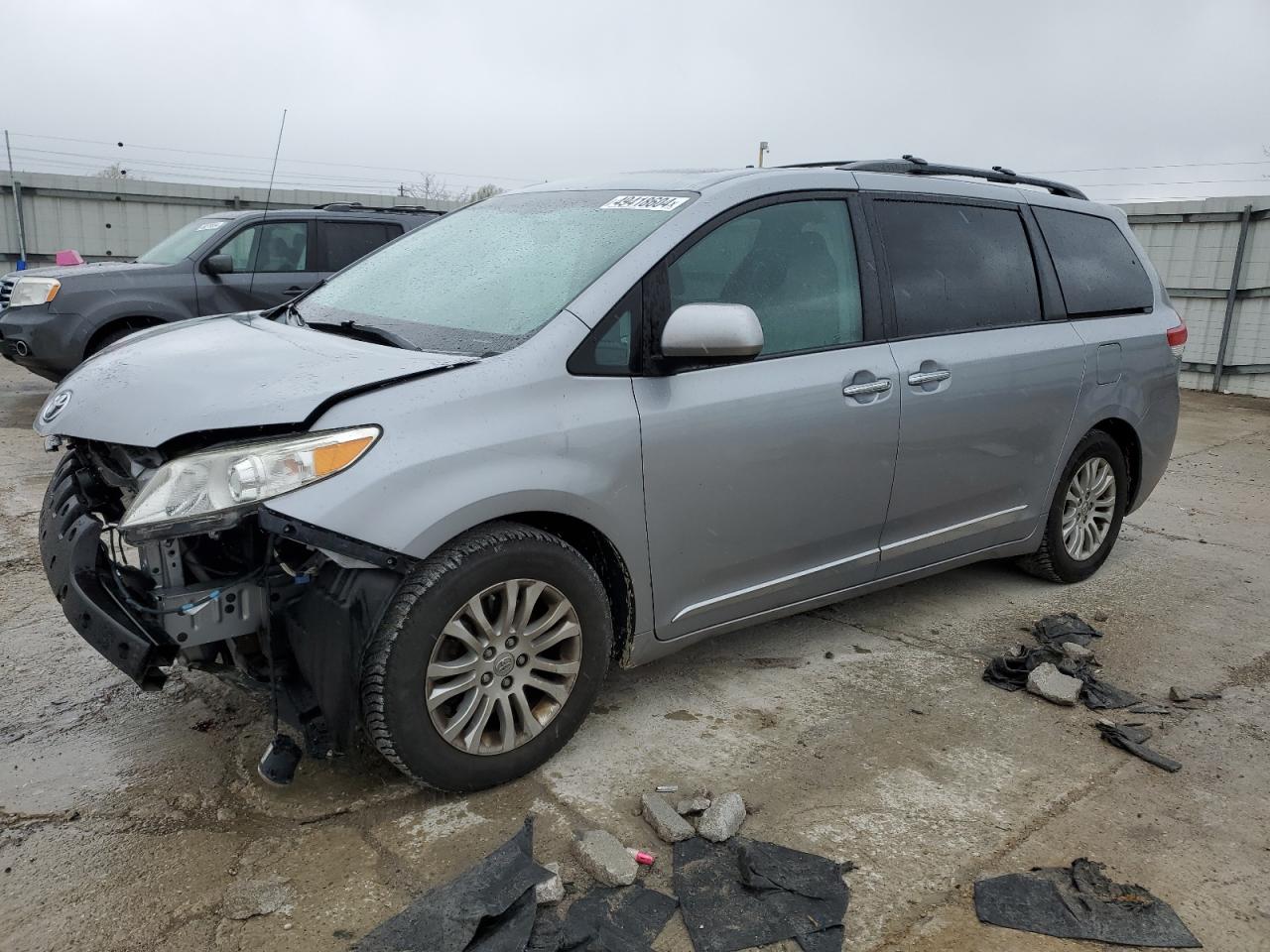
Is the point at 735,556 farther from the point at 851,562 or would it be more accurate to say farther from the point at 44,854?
the point at 44,854

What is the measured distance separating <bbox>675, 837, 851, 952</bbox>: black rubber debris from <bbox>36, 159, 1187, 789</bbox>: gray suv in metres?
0.64

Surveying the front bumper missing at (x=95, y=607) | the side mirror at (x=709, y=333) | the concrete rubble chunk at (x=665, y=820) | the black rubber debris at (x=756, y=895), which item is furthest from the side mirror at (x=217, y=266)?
the black rubber debris at (x=756, y=895)

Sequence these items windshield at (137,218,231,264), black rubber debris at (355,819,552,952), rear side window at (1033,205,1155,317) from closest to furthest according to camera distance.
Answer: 1. black rubber debris at (355,819,552,952)
2. rear side window at (1033,205,1155,317)
3. windshield at (137,218,231,264)

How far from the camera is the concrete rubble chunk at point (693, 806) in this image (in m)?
2.83

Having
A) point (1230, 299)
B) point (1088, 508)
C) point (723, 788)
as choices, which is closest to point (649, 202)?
point (723, 788)

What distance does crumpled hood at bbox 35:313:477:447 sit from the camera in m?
2.57

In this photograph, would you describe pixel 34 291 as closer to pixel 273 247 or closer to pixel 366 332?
pixel 273 247

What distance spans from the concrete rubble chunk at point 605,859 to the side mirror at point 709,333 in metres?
1.37

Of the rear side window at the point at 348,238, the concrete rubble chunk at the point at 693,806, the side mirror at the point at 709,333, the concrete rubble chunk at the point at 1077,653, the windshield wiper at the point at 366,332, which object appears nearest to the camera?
the concrete rubble chunk at the point at 693,806

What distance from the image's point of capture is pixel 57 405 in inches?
117

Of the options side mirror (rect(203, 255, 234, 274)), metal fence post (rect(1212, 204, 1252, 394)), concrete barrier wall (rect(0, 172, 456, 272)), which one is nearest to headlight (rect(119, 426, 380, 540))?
side mirror (rect(203, 255, 234, 274))

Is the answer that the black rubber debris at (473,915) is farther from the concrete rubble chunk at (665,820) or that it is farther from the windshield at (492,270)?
the windshield at (492,270)

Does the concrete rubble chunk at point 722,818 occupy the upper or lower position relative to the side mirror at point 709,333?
lower

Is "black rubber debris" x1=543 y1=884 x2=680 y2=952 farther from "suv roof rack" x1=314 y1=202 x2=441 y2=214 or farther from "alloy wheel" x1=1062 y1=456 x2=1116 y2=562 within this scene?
"suv roof rack" x1=314 y1=202 x2=441 y2=214
